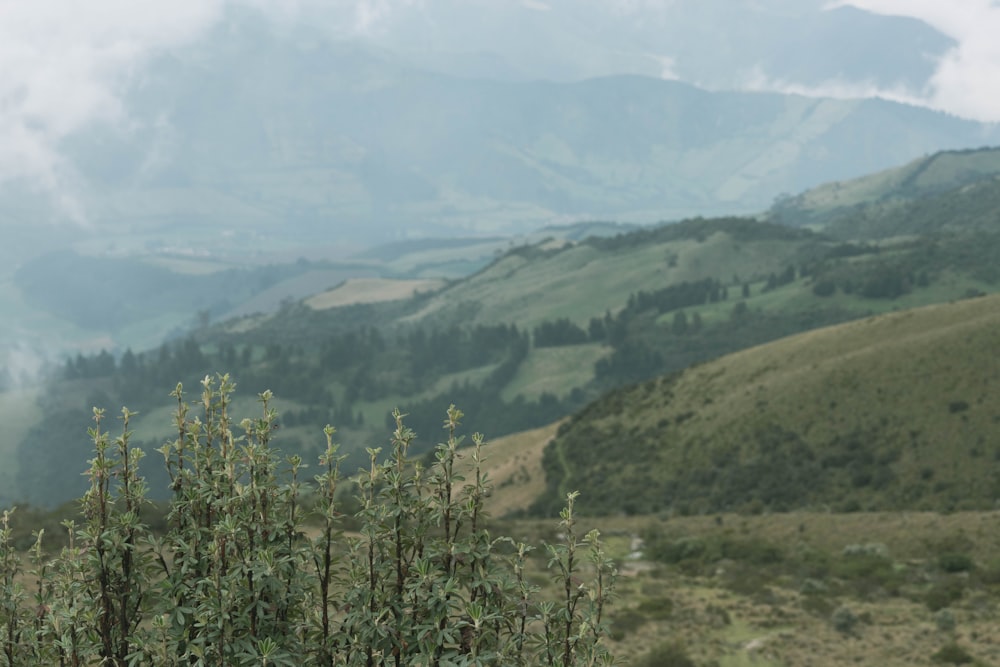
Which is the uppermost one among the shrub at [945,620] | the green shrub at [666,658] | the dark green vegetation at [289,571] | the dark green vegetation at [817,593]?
the dark green vegetation at [289,571]

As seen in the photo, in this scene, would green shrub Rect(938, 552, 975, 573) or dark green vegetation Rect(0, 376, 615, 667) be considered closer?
dark green vegetation Rect(0, 376, 615, 667)

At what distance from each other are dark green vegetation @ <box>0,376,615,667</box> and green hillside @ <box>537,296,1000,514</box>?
71584 mm

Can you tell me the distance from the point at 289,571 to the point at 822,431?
97.1m

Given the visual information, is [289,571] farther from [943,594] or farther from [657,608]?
[943,594]

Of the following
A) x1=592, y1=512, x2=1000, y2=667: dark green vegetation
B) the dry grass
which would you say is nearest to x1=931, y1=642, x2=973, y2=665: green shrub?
x1=592, y1=512, x2=1000, y2=667: dark green vegetation

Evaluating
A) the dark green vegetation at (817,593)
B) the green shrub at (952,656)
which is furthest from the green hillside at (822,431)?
the green shrub at (952,656)

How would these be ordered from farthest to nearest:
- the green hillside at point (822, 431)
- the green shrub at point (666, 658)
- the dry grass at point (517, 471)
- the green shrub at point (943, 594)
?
1. the dry grass at point (517, 471)
2. the green hillside at point (822, 431)
3. the green shrub at point (943, 594)
4. the green shrub at point (666, 658)

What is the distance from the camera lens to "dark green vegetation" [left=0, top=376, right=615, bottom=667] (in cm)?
1160

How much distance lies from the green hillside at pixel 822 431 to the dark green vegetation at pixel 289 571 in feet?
235

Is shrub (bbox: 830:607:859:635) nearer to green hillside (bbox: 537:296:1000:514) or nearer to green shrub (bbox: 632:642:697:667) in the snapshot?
green shrub (bbox: 632:642:697:667)

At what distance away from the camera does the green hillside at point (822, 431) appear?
281 feet

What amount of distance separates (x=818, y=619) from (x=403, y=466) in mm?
37712

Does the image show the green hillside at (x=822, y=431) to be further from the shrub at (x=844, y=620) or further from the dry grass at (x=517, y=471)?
the shrub at (x=844, y=620)

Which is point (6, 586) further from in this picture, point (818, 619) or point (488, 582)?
point (818, 619)
